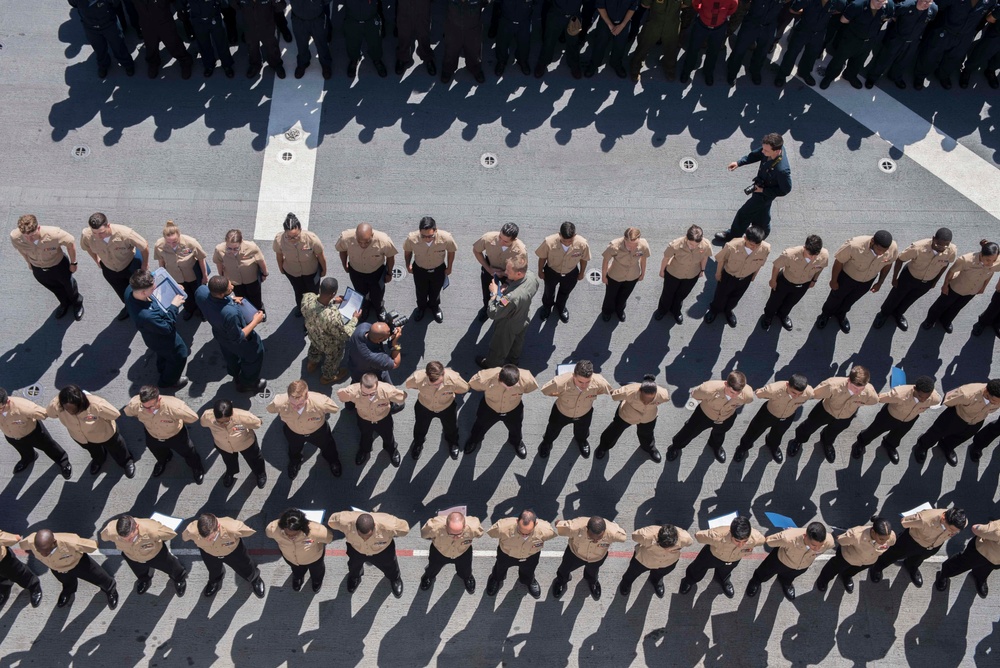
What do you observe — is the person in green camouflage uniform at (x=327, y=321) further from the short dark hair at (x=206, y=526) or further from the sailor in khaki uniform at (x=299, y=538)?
the short dark hair at (x=206, y=526)

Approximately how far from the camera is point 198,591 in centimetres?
793

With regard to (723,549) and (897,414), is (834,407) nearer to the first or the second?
(897,414)

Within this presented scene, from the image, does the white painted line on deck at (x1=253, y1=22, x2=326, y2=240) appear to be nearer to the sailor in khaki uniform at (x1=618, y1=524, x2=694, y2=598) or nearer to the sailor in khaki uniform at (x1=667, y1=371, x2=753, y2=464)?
the sailor in khaki uniform at (x1=667, y1=371, x2=753, y2=464)

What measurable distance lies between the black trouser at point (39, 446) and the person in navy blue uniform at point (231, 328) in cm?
179

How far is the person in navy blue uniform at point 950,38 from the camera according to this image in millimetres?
11375

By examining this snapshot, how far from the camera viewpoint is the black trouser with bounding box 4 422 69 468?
7996 millimetres

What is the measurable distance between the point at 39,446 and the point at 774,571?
7050 mm

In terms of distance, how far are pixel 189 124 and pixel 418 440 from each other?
18.9 ft

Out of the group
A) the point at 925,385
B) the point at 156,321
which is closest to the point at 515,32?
the point at 156,321

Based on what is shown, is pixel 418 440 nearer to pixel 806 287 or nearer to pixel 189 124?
pixel 806 287

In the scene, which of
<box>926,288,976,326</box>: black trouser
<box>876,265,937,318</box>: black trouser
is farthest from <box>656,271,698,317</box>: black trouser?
<box>926,288,976,326</box>: black trouser

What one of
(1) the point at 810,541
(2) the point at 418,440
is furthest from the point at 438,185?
(1) the point at 810,541

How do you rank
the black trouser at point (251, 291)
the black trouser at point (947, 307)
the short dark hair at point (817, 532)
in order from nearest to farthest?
the short dark hair at point (817, 532) → the black trouser at point (251, 291) → the black trouser at point (947, 307)

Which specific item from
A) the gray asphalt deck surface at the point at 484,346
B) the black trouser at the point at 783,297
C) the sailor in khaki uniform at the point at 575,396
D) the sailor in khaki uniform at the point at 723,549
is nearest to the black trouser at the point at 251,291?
the gray asphalt deck surface at the point at 484,346
